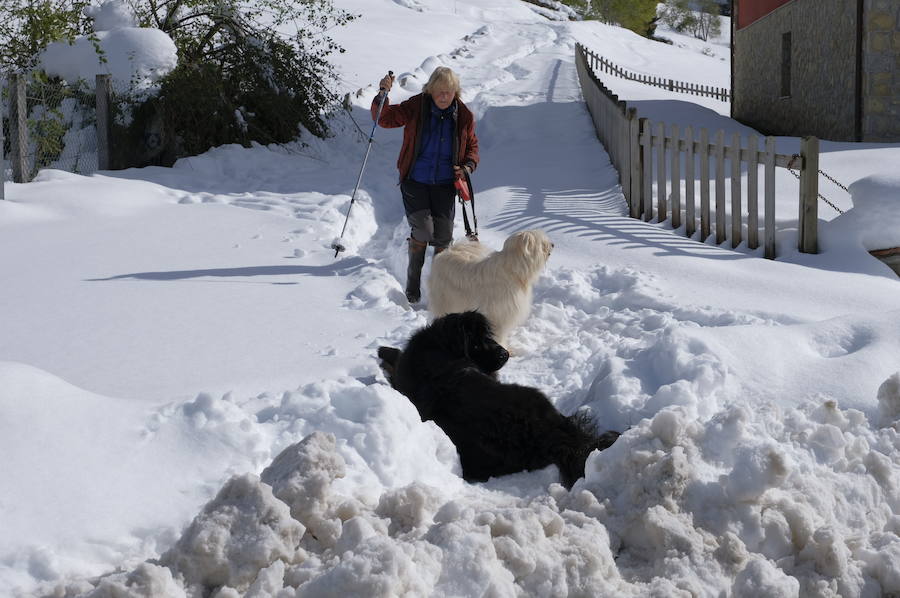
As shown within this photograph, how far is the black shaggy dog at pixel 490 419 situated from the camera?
4152 millimetres

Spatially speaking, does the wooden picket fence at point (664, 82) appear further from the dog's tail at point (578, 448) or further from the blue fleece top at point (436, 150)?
the dog's tail at point (578, 448)

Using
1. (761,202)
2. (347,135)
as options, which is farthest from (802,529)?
(347,135)

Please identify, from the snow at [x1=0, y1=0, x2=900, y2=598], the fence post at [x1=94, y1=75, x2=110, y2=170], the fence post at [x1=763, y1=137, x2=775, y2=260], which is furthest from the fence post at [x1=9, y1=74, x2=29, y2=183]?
the fence post at [x1=763, y1=137, x2=775, y2=260]

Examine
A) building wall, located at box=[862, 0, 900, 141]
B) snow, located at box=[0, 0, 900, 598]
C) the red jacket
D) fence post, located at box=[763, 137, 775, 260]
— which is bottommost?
snow, located at box=[0, 0, 900, 598]

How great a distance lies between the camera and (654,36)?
241 ft

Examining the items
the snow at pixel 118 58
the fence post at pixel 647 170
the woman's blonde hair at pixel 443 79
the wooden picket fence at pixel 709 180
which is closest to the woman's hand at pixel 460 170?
the woman's blonde hair at pixel 443 79

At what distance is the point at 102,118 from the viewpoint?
1319 centimetres

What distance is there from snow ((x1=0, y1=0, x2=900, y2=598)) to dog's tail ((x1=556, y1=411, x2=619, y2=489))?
14 centimetres

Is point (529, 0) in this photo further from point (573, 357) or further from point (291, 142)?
point (573, 357)

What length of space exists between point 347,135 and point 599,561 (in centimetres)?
1515

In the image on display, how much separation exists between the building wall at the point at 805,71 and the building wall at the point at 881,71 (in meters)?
0.09

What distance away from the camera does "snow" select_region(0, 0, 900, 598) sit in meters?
2.89

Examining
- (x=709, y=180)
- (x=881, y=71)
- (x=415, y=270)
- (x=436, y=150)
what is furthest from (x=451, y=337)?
(x=881, y=71)

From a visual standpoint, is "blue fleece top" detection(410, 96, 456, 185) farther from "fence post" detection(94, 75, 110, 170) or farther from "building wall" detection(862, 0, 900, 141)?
"building wall" detection(862, 0, 900, 141)
